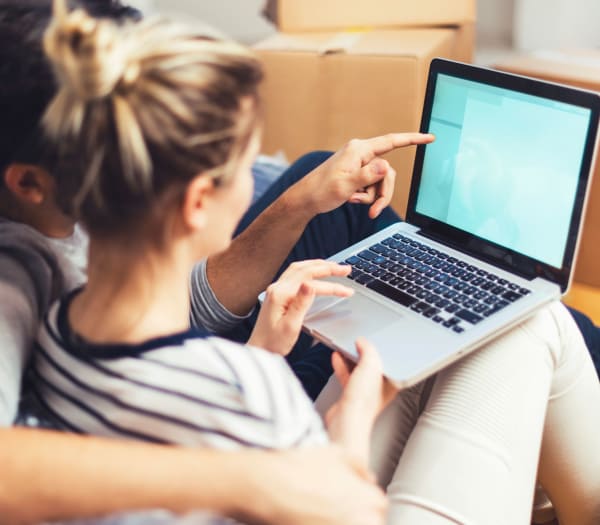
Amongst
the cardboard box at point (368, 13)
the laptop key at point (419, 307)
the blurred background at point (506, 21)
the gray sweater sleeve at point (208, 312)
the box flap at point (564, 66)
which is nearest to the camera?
the laptop key at point (419, 307)

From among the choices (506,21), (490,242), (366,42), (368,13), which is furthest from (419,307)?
(506,21)

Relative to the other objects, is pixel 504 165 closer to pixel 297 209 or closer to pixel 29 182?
pixel 297 209

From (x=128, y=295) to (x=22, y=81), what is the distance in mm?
201

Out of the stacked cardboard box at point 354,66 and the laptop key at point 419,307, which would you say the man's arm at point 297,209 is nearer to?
the laptop key at point 419,307

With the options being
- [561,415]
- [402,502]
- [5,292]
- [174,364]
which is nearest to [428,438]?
[402,502]

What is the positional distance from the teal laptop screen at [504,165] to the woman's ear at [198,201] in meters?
0.43

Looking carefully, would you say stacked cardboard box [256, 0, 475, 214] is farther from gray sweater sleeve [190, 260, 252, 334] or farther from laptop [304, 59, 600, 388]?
gray sweater sleeve [190, 260, 252, 334]

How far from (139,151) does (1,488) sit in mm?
257

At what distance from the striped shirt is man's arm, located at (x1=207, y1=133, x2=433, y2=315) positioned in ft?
1.20

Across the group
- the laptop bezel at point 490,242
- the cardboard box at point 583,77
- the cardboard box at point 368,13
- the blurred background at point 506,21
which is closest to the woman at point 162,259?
the laptop bezel at point 490,242

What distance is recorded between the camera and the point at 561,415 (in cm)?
88

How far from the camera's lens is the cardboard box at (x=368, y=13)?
1605 mm

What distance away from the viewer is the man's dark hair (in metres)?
0.63

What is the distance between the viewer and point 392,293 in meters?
0.89
